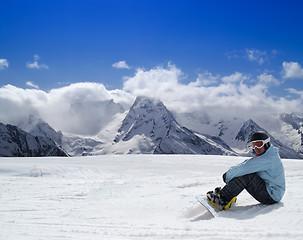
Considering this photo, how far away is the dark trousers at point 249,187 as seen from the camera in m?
4.62

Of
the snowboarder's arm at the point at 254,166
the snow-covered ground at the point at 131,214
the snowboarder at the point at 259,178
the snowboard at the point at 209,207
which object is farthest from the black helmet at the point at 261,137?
the snowboard at the point at 209,207

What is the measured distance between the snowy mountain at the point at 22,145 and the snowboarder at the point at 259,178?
140 meters

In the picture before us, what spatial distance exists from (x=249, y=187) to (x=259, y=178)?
0.78 ft

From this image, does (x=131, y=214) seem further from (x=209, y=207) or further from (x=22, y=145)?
(x=22, y=145)

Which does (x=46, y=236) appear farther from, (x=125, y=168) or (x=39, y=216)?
(x=125, y=168)

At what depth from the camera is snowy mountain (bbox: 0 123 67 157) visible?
132 metres

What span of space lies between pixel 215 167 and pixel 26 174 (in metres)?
9.04

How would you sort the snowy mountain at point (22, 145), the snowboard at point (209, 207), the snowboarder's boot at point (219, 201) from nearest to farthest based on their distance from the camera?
the snowboard at point (209, 207)
the snowboarder's boot at point (219, 201)
the snowy mountain at point (22, 145)

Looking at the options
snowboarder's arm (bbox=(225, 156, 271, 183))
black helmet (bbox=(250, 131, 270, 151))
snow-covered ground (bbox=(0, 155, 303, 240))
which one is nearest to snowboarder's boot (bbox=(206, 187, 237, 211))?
snow-covered ground (bbox=(0, 155, 303, 240))

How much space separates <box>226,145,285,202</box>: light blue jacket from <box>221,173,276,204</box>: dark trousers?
0.24 ft

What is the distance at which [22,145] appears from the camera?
14150 cm

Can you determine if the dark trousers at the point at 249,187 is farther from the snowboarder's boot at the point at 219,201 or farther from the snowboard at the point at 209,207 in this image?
the snowboard at the point at 209,207

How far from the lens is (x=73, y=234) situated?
3.72 m

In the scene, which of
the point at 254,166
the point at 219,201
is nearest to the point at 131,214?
the point at 219,201
